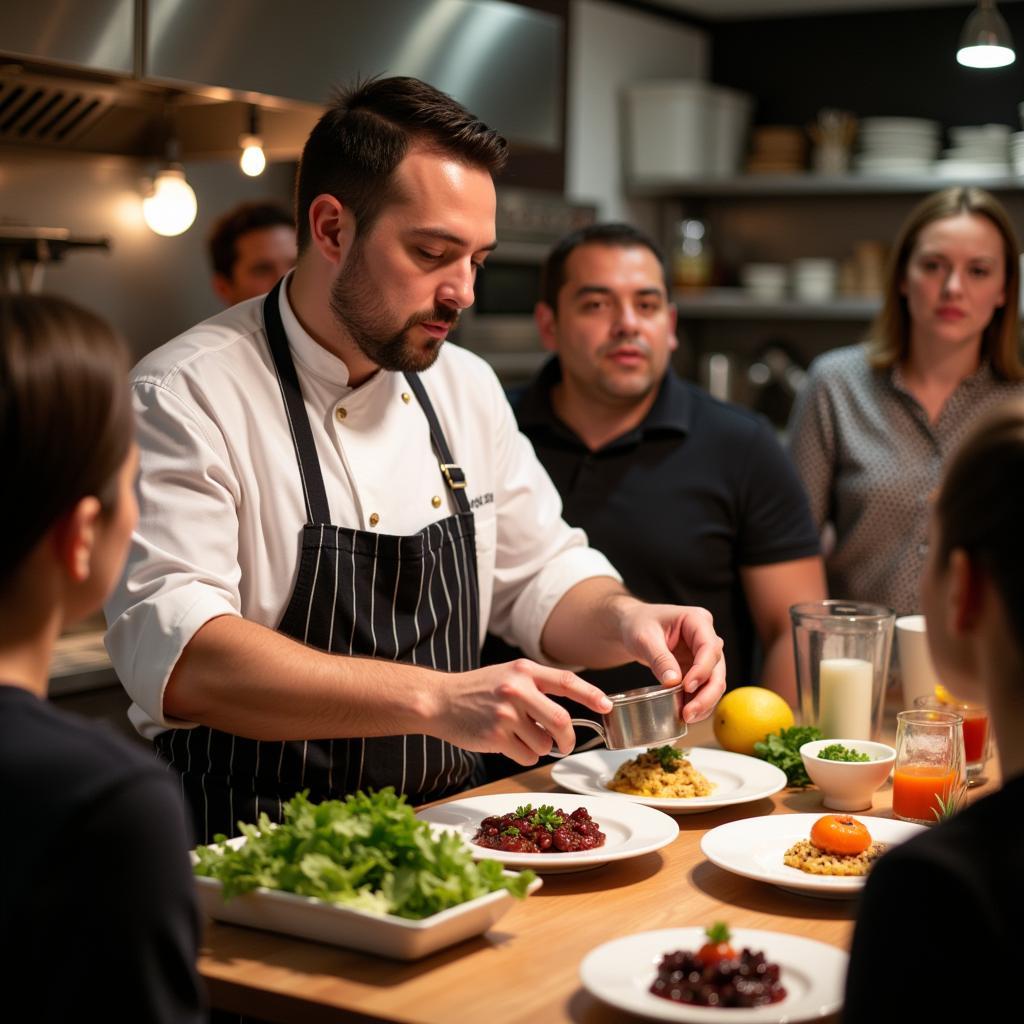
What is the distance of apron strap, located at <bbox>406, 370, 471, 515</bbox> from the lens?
2.23 m

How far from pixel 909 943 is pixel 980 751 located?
122 centimetres

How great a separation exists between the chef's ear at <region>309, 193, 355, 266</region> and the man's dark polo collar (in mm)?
1083

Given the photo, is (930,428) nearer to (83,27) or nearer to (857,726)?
(857,726)

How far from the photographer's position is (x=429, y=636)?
212 centimetres

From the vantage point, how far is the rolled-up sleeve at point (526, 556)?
7.86ft

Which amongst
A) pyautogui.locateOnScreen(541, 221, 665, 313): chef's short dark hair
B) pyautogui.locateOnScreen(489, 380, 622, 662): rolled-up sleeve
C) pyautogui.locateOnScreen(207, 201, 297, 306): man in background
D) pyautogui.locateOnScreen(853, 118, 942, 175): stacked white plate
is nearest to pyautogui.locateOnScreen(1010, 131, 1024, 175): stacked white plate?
pyautogui.locateOnScreen(853, 118, 942, 175): stacked white plate

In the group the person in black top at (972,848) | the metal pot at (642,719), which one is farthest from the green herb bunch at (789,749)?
the person in black top at (972,848)

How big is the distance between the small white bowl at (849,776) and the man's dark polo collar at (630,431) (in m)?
1.15

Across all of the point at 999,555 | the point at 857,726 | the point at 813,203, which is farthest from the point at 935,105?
the point at 999,555

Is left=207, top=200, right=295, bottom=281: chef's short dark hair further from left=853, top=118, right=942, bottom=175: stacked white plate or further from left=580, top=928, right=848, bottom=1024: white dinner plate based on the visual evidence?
left=580, top=928, right=848, bottom=1024: white dinner plate

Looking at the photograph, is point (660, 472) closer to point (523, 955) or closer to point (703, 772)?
point (703, 772)

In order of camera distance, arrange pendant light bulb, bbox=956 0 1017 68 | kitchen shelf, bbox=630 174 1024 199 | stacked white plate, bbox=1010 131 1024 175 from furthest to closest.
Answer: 1. kitchen shelf, bbox=630 174 1024 199
2. stacked white plate, bbox=1010 131 1024 175
3. pendant light bulb, bbox=956 0 1017 68

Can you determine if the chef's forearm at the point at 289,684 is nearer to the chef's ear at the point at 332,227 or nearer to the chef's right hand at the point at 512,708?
the chef's right hand at the point at 512,708

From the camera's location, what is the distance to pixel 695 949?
1.41 metres
